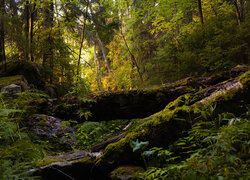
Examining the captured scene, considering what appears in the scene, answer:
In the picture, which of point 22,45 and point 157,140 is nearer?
point 157,140

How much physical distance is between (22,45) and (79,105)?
5.14 metres

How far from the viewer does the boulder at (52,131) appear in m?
3.83

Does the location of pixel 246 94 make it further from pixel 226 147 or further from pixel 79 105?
pixel 79 105

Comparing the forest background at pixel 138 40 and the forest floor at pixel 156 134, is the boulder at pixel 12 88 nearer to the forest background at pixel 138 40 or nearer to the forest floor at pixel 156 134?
the forest floor at pixel 156 134

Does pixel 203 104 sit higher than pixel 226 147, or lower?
higher

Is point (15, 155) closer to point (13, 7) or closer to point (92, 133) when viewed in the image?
point (92, 133)

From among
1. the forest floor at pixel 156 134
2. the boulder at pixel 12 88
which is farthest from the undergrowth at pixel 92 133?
the boulder at pixel 12 88

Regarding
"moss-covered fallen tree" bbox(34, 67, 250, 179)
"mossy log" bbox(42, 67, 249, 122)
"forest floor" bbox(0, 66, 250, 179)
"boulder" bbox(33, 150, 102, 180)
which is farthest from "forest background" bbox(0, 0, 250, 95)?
"moss-covered fallen tree" bbox(34, 67, 250, 179)

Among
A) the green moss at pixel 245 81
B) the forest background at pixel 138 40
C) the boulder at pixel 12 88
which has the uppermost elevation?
the forest background at pixel 138 40

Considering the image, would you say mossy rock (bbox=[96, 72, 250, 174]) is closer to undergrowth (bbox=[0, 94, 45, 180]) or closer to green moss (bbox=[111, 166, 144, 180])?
green moss (bbox=[111, 166, 144, 180])

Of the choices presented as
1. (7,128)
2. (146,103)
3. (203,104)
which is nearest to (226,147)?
(203,104)

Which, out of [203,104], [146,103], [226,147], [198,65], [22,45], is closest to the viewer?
[226,147]

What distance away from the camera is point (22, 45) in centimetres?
744

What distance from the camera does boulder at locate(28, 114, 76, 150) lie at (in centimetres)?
383
